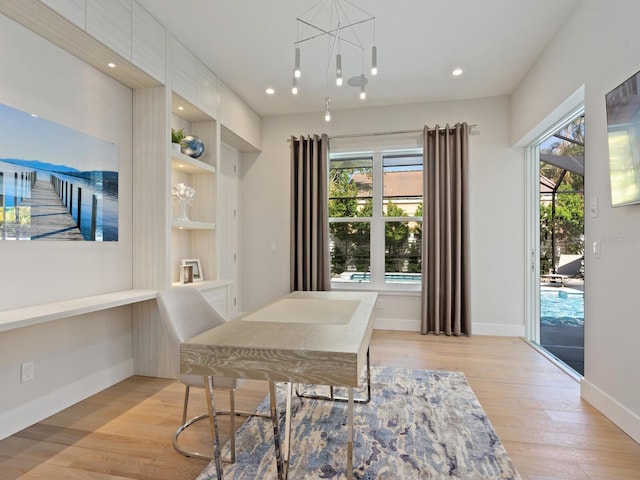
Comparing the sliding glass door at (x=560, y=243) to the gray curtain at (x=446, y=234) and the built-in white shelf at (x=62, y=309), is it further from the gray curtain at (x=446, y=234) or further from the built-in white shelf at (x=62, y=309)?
the built-in white shelf at (x=62, y=309)

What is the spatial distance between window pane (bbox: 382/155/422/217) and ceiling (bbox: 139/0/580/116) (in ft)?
2.53

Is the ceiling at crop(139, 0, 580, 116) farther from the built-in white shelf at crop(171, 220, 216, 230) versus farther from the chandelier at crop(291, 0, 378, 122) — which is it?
the built-in white shelf at crop(171, 220, 216, 230)

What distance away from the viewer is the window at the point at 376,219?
4547mm

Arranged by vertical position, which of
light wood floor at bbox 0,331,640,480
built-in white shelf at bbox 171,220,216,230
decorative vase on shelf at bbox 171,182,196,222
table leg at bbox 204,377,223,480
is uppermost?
decorative vase on shelf at bbox 171,182,196,222

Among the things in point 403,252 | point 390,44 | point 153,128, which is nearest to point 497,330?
point 403,252

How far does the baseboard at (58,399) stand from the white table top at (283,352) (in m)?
1.53

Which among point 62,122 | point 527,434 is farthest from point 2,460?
point 527,434

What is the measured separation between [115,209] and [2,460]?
1668 millimetres

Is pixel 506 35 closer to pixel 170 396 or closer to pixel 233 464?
pixel 233 464

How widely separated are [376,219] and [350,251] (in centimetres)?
55

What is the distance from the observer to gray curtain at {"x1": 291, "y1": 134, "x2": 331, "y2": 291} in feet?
14.7

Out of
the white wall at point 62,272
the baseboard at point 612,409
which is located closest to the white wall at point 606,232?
the baseboard at point 612,409

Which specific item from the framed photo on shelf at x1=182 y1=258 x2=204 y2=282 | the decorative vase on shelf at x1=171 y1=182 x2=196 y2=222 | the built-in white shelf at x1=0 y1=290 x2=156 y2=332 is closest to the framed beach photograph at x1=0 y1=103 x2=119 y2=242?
the built-in white shelf at x1=0 y1=290 x2=156 y2=332

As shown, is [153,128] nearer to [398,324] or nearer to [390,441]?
[390,441]
